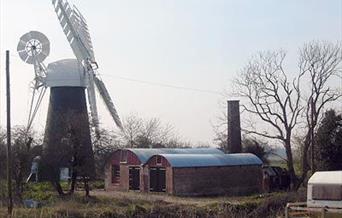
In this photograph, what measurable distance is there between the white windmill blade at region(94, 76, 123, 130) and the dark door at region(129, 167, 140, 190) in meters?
13.9

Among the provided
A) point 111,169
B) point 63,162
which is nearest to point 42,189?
point 63,162

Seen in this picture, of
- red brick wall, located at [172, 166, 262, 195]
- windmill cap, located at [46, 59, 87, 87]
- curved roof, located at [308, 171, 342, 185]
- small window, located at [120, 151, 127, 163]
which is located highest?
windmill cap, located at [46, 59, 87, 87]

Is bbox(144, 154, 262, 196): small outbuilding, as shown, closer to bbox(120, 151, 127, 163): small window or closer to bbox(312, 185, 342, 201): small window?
bbox(120, 151, 127, 163): small window

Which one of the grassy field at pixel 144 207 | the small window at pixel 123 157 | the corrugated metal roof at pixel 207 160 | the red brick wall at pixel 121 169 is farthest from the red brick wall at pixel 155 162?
the grassy field at pixel 144 207

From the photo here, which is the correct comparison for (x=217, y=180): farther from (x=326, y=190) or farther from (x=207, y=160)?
(x=326, y=190)

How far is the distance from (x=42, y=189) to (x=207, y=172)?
12.0 meters

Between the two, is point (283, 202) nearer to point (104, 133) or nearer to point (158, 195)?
point (158, 195)

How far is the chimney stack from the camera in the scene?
57312mm

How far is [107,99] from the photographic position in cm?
6300

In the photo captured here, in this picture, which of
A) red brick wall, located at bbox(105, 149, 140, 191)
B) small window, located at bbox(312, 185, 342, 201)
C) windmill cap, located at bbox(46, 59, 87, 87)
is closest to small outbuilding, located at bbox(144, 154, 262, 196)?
red brick wall, located at bbox(105, 149, 140, 191)

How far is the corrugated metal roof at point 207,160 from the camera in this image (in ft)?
153

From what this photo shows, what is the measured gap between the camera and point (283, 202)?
128 feet

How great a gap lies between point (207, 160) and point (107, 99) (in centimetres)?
1752

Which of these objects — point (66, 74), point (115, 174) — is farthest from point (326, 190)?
point (66, 74)
